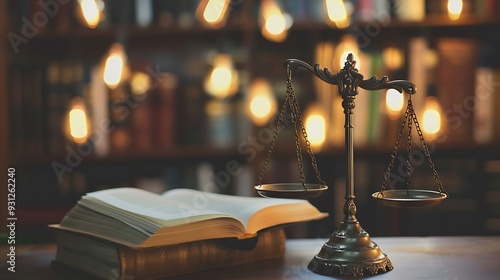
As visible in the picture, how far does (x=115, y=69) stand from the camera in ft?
7.11

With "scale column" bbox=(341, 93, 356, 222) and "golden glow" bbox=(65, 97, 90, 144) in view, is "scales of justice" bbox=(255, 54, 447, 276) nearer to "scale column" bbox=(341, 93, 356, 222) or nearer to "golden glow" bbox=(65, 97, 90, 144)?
"scale column" bbox=(341, 93, 356, 222)

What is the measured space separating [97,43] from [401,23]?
3.59 feet

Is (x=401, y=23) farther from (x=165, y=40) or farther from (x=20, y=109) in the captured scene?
(x=20, y=109)

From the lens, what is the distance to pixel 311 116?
2.18m

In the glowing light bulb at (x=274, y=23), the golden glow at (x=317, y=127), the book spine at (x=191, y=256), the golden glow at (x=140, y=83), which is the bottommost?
the book spine at (x=191, y=256)

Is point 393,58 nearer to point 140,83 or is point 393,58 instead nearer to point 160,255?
point 140,83

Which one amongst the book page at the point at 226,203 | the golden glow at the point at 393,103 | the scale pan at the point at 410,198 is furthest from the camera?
the golden glow at the point at 393,103

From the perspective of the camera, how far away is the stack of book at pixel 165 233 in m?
1.00

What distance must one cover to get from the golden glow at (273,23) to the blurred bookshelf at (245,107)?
0.9 inches

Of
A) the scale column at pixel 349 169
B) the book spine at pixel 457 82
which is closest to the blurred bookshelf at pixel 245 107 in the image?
the book spine at pixel 457 82

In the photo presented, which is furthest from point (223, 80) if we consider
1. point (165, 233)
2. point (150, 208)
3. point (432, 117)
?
point (165, 233)

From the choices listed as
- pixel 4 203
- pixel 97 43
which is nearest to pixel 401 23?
pixel 97 43

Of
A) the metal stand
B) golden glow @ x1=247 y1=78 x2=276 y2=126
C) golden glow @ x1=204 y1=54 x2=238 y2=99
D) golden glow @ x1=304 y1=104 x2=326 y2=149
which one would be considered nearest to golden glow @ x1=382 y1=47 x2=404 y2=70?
golden glow @ x1=304 y1=104 x2=326 y2=149

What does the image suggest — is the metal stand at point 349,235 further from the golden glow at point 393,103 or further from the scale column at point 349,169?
the golden glow at point 393,103
